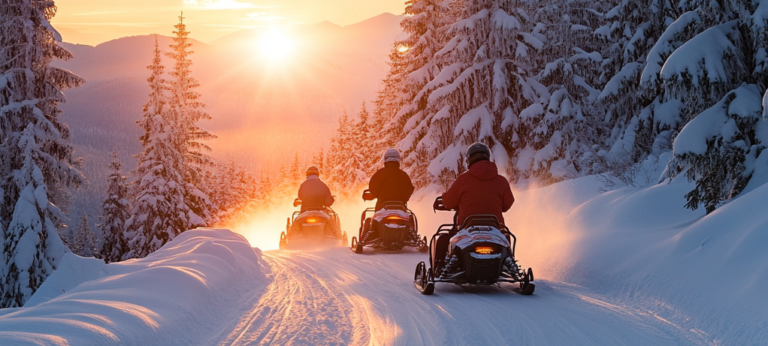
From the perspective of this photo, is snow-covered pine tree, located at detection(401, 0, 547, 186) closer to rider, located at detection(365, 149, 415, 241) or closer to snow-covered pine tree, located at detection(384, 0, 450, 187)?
snow-covered pine tree, located at detection(384, 0, 450, 187)

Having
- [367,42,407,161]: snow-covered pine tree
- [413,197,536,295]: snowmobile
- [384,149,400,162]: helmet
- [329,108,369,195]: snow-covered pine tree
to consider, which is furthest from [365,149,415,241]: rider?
[329,108,369,195]: snow-covered pine tree

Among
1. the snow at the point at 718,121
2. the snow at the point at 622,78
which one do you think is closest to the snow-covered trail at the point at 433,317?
the snow at the point at 718,121

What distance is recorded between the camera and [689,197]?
31.4 ft

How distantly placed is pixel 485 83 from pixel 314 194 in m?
10.3

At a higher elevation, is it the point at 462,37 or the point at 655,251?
the point at 462,37

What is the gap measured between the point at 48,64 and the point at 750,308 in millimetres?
24813

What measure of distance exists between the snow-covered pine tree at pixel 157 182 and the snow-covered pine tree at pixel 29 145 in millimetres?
8396

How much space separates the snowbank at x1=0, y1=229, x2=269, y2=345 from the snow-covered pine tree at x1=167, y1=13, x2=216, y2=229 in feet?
76.5

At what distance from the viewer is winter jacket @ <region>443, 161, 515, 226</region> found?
28.4 ft

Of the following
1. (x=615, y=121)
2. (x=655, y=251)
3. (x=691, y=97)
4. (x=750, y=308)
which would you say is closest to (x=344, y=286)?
(x=655, y=251)

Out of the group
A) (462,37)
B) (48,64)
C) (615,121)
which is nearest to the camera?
(48,64)

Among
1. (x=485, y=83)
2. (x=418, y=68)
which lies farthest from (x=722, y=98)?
(x=418, y=68)

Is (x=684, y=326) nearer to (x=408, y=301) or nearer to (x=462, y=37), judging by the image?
(x=408, y=301)

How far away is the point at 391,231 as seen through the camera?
14.7m
